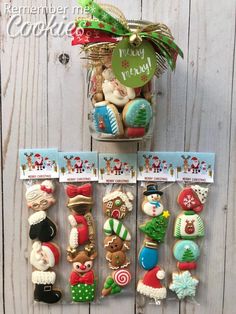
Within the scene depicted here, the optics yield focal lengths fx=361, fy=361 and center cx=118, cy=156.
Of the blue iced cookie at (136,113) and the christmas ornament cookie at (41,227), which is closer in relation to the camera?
the blue iced cookie at (136,113)

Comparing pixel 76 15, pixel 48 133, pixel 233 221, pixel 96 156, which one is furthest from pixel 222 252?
pixel 76 15

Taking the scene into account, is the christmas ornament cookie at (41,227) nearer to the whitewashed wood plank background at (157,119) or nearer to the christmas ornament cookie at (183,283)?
the whitewashed wood plank background at (157,119)

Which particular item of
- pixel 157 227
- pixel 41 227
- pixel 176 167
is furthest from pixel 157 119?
pixel 41 227

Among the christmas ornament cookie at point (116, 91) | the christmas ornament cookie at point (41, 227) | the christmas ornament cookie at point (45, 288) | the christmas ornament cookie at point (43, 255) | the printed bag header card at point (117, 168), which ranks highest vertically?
the christmas ornament cookie at point (116, 91)

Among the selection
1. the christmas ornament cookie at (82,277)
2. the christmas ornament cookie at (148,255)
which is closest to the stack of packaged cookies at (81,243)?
the christmas ornament cookie at (82,277)

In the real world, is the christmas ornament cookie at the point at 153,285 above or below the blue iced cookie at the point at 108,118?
below

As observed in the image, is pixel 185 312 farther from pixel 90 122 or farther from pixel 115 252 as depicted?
pixel 90 122
